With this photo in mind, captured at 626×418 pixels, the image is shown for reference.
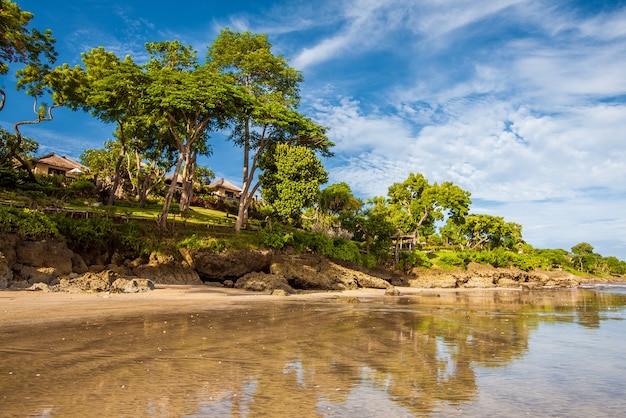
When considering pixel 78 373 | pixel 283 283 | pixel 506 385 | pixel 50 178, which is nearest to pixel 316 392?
pixel 506 385

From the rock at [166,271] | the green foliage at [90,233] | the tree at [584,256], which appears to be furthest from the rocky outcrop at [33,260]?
the tree at [584,256]

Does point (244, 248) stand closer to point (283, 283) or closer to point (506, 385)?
point (283, 283)

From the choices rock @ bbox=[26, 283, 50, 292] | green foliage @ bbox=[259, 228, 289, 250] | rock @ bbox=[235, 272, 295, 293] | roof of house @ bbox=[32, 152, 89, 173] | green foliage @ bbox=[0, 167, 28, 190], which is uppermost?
roof of house @ bbox=[32, 152, 89, 173]

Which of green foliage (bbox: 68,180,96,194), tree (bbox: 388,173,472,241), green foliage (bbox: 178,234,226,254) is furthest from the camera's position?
tree (bbox: 388,173,472,241)

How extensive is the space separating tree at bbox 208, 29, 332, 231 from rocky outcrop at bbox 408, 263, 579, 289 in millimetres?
19525

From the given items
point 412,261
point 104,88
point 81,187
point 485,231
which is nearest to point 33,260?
point 104,88

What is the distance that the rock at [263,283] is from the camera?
1074 inches

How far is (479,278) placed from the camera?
171ft

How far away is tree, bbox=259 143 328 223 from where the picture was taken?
33.3m

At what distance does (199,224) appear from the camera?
31688mm

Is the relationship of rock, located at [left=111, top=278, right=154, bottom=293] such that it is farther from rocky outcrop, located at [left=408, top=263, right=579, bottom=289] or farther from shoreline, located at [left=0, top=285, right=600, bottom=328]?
rocky outcrop, located at [left=408, top=263, right=579, bottom=289]

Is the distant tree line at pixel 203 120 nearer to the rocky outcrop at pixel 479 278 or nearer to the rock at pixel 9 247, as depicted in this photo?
the rocky outcrop at pixel 479 278

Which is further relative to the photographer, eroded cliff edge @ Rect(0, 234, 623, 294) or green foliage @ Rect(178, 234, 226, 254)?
green foliage @ Rect(178, 234, 226, 254)

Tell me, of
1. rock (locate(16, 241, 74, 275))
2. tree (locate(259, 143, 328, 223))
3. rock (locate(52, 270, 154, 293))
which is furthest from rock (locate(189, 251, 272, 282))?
rock (locate(16, 241, 74, 275))
